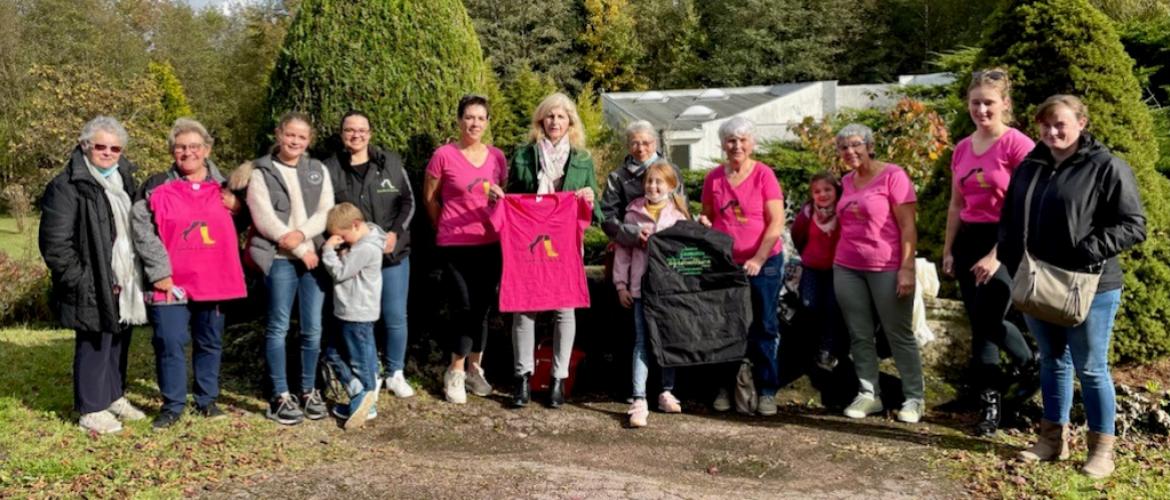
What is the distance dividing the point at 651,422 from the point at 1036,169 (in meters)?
2.56

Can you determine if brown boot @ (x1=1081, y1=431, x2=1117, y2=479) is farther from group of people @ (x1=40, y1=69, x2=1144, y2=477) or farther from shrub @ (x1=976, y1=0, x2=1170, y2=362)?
shrub @ (x1=976, y1=0, x2=1170, y2=362)

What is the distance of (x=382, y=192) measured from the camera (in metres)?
5.54

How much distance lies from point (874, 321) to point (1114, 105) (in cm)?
222

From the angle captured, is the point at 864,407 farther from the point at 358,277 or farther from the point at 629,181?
the point at 358,277

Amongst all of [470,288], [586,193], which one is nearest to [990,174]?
[586,193]

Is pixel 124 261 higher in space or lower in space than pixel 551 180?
lower

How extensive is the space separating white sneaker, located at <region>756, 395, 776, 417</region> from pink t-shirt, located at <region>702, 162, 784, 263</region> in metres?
0.93

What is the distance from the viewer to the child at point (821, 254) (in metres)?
5.64

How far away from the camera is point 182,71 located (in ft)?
123

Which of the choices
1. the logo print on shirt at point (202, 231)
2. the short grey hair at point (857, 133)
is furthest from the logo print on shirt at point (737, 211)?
the logo print on shirt at point (202, 231)

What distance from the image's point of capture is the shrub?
586 centimetres

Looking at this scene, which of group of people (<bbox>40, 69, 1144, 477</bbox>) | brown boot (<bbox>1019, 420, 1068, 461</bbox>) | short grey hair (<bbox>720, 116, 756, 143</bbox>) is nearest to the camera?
group of people (<bbox>40, 69, 1144, 477</bbox>)

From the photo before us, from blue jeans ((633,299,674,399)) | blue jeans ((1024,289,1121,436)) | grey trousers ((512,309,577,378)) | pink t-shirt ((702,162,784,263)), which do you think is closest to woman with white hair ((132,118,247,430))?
grey trousers ((512,309,577,378))

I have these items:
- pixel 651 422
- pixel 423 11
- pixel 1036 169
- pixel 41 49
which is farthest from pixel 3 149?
pixel 1036 169
